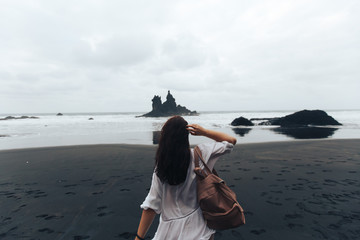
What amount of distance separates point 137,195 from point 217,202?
4.81 m

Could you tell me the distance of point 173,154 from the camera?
1.95 m

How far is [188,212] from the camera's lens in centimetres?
208

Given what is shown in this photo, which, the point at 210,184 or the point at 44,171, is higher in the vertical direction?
the point at 210,184

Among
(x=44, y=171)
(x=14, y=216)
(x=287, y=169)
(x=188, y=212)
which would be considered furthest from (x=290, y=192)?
(x=44, y=171)

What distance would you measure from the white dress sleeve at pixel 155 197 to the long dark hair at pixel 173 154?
4.0 inches

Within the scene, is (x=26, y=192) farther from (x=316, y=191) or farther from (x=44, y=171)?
(x=316, y=191)

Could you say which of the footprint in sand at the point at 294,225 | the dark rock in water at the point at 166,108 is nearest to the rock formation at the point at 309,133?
the footprint in sand at the point at 294,225

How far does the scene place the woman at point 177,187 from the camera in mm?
1959

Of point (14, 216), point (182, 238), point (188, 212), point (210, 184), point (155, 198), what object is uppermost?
point (210, 184)

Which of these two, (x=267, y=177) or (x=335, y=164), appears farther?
(x=335, y=164)

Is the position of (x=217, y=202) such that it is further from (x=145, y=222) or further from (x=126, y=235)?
(x=126, y=235)

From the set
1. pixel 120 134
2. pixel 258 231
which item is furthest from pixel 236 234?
pixel 120 134

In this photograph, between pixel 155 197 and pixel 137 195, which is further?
pixel 137 195

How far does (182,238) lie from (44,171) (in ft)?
28.5
